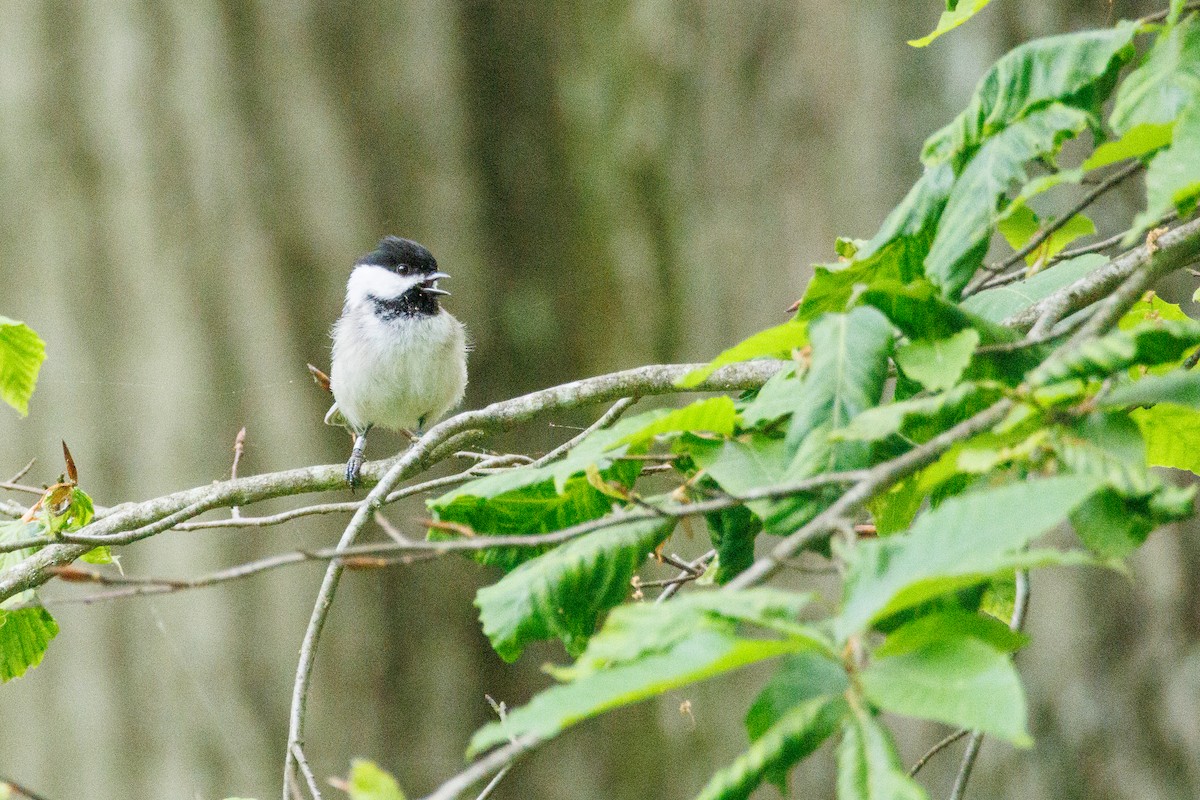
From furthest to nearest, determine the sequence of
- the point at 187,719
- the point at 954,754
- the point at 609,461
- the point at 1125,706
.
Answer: the point at 187,719 < the point at 954,754 < the point at 1125,706 < the point at 609,461

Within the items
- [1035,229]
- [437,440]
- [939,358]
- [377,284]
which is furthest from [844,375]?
[377,284]

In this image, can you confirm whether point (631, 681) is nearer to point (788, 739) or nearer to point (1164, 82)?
point (788, 739)

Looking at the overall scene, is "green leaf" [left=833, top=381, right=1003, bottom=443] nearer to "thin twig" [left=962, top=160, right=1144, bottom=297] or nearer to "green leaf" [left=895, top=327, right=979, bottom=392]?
"green leaf" [left=895, top=327, right=979, bottom=392]

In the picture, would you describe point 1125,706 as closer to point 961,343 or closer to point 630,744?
point 630,744

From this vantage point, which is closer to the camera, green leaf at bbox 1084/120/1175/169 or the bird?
green leaf at bbox 1084/120/1175/169

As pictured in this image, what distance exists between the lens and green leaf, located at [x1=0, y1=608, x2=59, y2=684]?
2.39 m

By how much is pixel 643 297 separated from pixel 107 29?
290 centimetres

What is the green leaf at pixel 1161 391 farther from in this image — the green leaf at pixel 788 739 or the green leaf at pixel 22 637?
the green leaf at pixel 22 637

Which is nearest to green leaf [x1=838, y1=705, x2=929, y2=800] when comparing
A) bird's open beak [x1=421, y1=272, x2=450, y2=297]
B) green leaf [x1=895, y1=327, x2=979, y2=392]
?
green leaf [x1=895, y1=327, x2=979, y2=392]

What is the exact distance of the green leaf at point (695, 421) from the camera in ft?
4.13

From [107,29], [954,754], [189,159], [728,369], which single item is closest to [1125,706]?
[954,754]

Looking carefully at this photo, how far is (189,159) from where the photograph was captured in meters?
5.14

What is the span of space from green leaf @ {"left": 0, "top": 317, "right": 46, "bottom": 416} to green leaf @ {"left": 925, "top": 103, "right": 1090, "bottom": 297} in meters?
2.05

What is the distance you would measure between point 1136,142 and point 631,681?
2.55 feet
